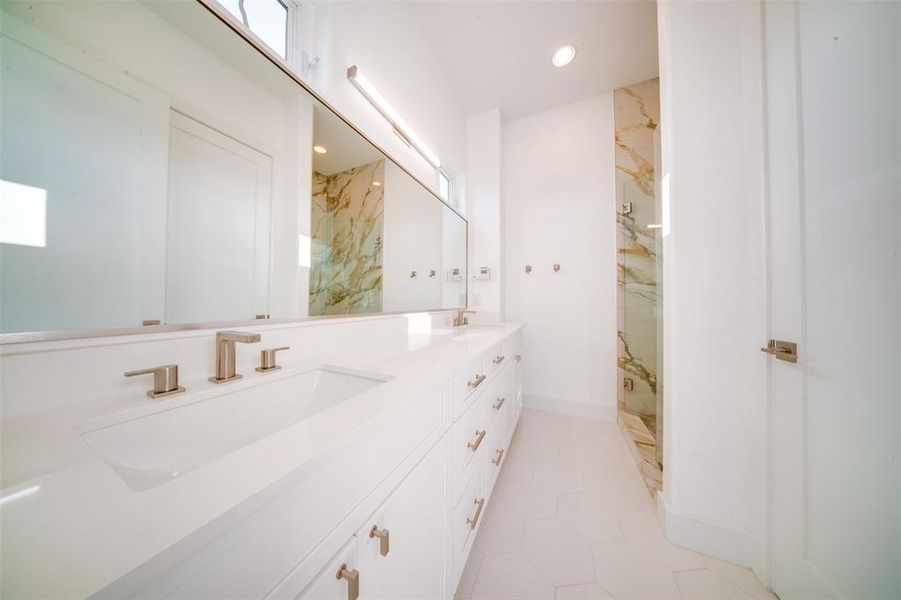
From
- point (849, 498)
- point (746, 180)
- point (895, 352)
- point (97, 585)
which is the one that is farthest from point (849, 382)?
point (97, 585)

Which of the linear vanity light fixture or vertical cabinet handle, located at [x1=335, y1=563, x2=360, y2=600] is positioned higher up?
the linear vanity light fixture

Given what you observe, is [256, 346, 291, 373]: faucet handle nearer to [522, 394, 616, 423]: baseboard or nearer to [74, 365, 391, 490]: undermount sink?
[74, 365, 391, 490]: undermount sink

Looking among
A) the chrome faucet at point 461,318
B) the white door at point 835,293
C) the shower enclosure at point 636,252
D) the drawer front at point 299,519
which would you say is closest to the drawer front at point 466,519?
the drawer front at point 299,519

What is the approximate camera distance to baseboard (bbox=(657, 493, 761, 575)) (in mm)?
1035

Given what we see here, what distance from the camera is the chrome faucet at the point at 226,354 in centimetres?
67

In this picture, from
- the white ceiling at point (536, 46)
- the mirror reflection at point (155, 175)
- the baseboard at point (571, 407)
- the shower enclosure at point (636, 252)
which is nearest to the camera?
the mirror reflection at point (155, 175)

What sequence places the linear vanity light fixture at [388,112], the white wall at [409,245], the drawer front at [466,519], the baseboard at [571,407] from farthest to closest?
the baseboard at [571,407] → the white wall at [409,245] → the linear vanity light fixture at [388,112] → the drawer front at [466,519]

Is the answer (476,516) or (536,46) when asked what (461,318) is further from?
(536,46)

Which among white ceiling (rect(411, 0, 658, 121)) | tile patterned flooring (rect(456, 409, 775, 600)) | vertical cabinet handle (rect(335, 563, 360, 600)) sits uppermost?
white ceiling (rect(411, 0, 658, 121))

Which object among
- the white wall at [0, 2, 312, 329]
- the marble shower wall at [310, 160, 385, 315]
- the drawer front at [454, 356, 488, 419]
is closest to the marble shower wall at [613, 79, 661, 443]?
the drawer front at [454, 356, 488, 419]

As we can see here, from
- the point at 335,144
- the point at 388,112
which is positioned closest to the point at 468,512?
the point at 335,144

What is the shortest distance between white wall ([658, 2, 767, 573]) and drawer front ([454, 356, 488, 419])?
2.57 feet

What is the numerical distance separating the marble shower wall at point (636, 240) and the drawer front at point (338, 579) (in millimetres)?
2191

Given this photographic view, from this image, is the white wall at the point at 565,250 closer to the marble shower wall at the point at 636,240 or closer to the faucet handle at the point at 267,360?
the marble shower wall at the point at 636,240
